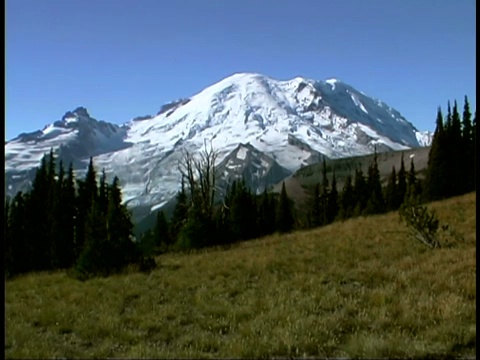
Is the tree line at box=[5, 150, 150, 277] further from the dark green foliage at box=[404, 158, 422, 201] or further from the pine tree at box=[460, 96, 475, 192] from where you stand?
the pine tree at box=[460, 96, 475, 192]

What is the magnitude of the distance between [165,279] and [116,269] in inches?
194

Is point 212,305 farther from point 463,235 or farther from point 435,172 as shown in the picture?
point 435,172

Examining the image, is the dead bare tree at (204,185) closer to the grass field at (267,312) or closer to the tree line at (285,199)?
the tree line at (285,199)

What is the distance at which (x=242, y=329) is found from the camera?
8.63m

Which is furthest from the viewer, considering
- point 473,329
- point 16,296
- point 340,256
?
point 340,256

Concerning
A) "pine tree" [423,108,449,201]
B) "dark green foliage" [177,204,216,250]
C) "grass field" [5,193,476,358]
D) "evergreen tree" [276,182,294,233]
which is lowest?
"grass field" [5,193,476,358]

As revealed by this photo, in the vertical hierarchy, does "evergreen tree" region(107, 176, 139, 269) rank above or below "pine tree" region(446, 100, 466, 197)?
below

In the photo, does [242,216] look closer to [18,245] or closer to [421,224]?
[18,245]

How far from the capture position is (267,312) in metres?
9.85

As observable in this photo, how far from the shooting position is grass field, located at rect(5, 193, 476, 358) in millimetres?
7578

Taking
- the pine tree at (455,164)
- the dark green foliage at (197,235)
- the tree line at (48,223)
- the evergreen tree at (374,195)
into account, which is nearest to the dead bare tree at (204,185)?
the dark green foliage at (197,235)

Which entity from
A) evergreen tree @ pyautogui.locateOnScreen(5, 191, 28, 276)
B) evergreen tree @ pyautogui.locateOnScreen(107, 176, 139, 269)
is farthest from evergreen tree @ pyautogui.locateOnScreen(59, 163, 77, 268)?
evergreen tree @ pyautogui.locateOnScreen(107, 176, 139, 269)

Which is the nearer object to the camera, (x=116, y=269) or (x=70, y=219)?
(x=116, y=269)

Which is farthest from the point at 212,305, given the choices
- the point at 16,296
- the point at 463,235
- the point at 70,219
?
the point at 70,219
